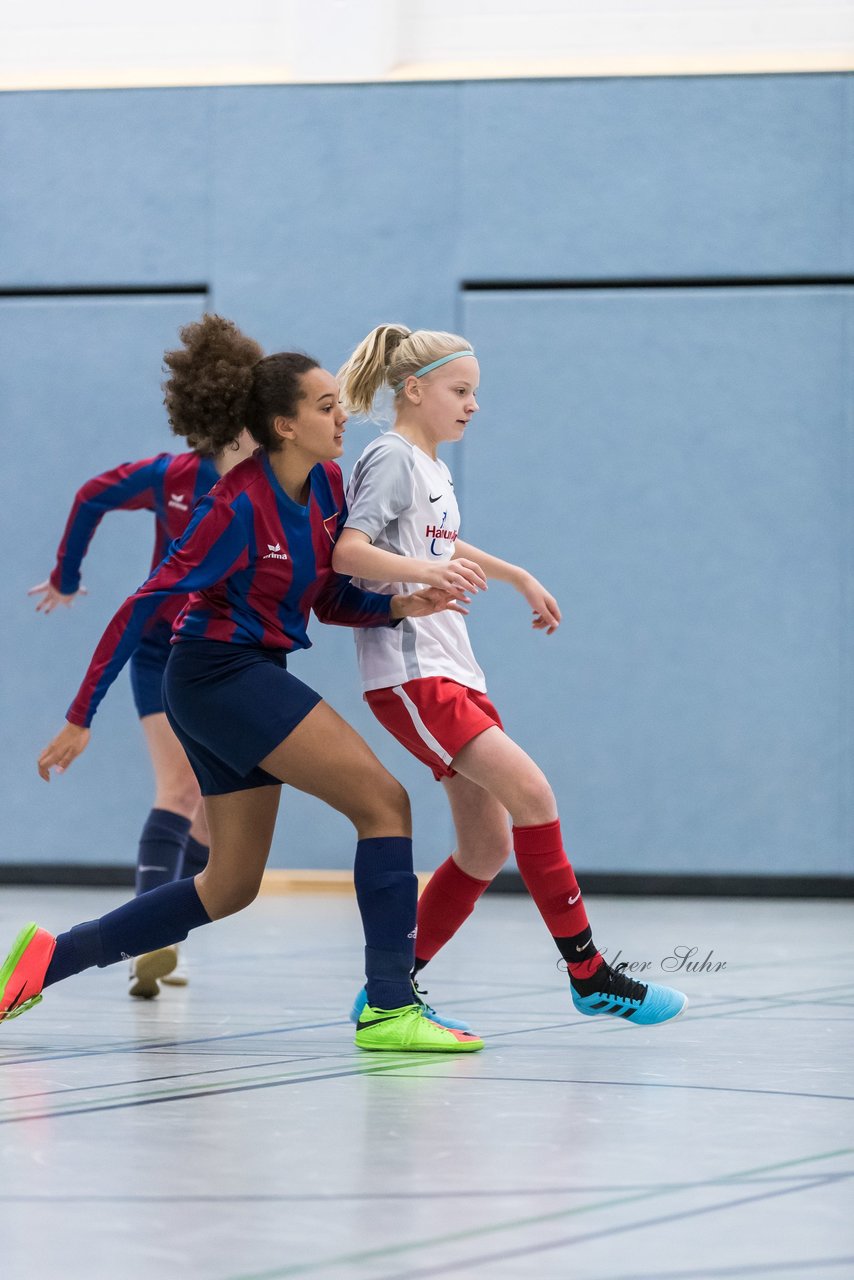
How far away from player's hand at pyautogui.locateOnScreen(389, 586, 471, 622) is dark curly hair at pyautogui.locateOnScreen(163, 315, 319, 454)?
38 cm

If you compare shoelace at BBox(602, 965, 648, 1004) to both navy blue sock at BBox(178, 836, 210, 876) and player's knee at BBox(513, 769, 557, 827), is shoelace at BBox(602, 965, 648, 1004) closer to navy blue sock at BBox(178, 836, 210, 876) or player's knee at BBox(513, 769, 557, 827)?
player's knee at BBox(513, 769, 557, 827)

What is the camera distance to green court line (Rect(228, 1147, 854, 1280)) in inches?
64.4

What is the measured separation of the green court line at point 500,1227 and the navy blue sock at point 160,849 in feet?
7.05

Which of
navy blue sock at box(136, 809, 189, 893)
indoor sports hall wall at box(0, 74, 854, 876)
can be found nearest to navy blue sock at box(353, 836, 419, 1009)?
navy blue sock at box(136, 809, 189, 893)

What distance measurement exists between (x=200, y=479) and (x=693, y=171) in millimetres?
3663

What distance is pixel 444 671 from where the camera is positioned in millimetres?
3244

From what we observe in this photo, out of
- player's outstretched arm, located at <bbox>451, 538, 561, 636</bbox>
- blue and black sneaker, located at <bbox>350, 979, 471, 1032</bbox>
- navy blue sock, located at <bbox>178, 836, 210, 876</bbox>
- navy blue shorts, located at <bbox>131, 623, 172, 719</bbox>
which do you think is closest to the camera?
blue and black sneaker, located at <bbox>350, 979, 471, 1032</bbox>

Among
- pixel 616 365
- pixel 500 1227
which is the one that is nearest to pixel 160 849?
pixel 500 1227

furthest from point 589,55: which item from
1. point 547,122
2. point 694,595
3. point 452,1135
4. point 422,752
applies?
point 452,1135

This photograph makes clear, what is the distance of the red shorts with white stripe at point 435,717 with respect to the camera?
3127 millimetres

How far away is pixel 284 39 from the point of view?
735 centimetres

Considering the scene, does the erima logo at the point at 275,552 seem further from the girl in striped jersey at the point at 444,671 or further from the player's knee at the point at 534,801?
the player's knee at the point at 534,801

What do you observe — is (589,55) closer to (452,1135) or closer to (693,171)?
(693,171)

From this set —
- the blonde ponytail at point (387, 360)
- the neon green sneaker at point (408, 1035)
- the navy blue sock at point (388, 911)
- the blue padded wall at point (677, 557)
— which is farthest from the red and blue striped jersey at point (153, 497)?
the blue padded wall at point (677, 557)
